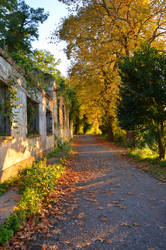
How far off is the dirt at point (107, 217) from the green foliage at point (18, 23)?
74.0 feet

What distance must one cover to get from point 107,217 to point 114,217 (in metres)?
0.13

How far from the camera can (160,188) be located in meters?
5.74

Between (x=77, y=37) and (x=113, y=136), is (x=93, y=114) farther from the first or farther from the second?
(x=77, y=37)

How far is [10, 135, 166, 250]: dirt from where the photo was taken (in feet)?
9.89

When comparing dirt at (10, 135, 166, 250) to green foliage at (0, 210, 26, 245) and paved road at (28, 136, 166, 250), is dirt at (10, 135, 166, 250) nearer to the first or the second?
paved road at (28, 136, 166, 250)

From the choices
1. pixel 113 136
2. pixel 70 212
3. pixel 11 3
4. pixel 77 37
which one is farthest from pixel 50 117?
pixel 11 3

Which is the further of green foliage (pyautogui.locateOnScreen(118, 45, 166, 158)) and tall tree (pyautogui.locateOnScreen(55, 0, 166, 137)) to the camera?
tall tree (pyautogui.locateOnScreen(55, 0, 166, 137))

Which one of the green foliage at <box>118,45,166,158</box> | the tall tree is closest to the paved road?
the green foliage at <box>118,45,166,158</box>

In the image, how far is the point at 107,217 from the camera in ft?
12.8

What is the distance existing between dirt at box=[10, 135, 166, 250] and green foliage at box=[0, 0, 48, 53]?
888 inches

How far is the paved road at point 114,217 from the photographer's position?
119 inches

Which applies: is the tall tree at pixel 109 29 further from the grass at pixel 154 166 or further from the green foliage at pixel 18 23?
the green foliage at pixel 18 23

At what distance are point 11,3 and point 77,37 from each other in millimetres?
16233

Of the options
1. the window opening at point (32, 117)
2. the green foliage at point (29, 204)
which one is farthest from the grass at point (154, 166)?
the window opening at point (32, 117)
